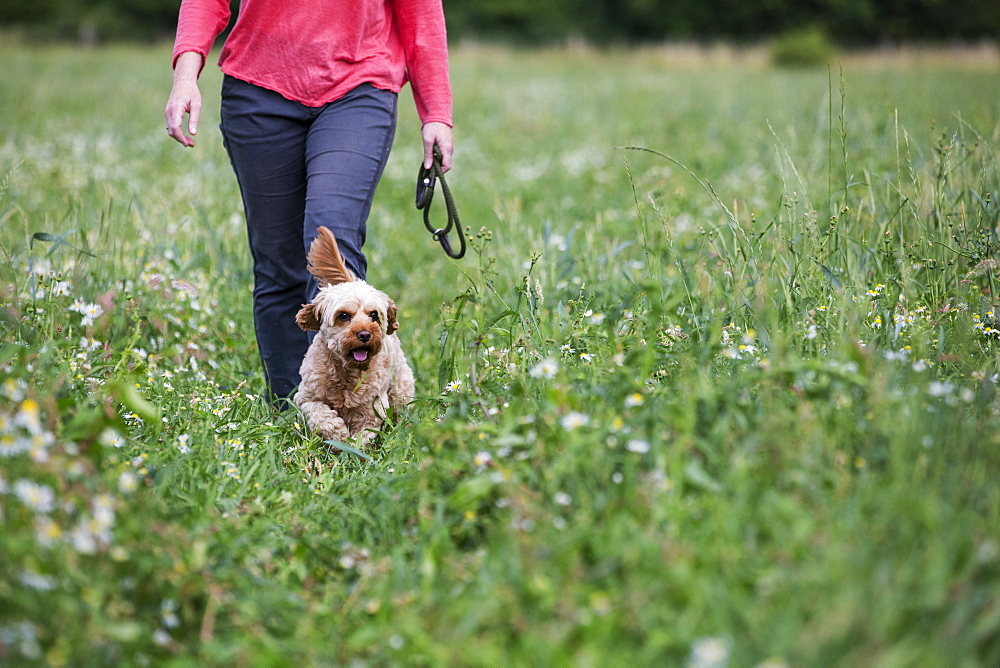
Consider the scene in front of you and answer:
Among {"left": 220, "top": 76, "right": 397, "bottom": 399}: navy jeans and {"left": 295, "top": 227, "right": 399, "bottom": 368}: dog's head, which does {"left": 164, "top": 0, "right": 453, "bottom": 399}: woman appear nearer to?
{"left": 220, "top": 76, "right": 397, "bottom": 399}: navy jeans

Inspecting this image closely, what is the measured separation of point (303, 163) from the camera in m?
3.49

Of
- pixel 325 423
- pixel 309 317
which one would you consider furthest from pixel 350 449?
pixel 309 317

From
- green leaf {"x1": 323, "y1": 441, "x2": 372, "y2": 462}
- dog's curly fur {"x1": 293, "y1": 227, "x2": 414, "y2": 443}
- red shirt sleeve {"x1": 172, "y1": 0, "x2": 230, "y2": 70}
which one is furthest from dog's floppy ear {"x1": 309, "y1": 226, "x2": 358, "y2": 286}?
red shirt sleeve {"x1": 172, "y1": 0, "x2": 230, "y2": 70}

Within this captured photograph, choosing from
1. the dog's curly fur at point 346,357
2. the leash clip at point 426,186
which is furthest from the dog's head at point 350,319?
the leash clip at point 426,186

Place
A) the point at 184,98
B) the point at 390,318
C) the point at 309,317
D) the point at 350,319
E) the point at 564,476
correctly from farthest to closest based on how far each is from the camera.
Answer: the point at 390,318 < the point at 309,317 < the point at 350,319 < the point at 184,98 < the point at 564,476

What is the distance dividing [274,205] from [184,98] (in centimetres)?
56

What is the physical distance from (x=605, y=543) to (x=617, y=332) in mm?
1663

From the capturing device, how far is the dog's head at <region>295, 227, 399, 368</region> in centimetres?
323

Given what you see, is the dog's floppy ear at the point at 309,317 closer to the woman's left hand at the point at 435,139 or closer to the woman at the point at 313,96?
the woman at the point at 313,96

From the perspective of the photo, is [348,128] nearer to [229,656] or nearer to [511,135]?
[229,656]

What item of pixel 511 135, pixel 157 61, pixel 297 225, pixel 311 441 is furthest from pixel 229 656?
pixel 157 61

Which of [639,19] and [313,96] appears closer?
[313,96]

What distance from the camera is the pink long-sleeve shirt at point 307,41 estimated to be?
3.29 metres

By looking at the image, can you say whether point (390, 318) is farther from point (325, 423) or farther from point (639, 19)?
point (639, 19)
